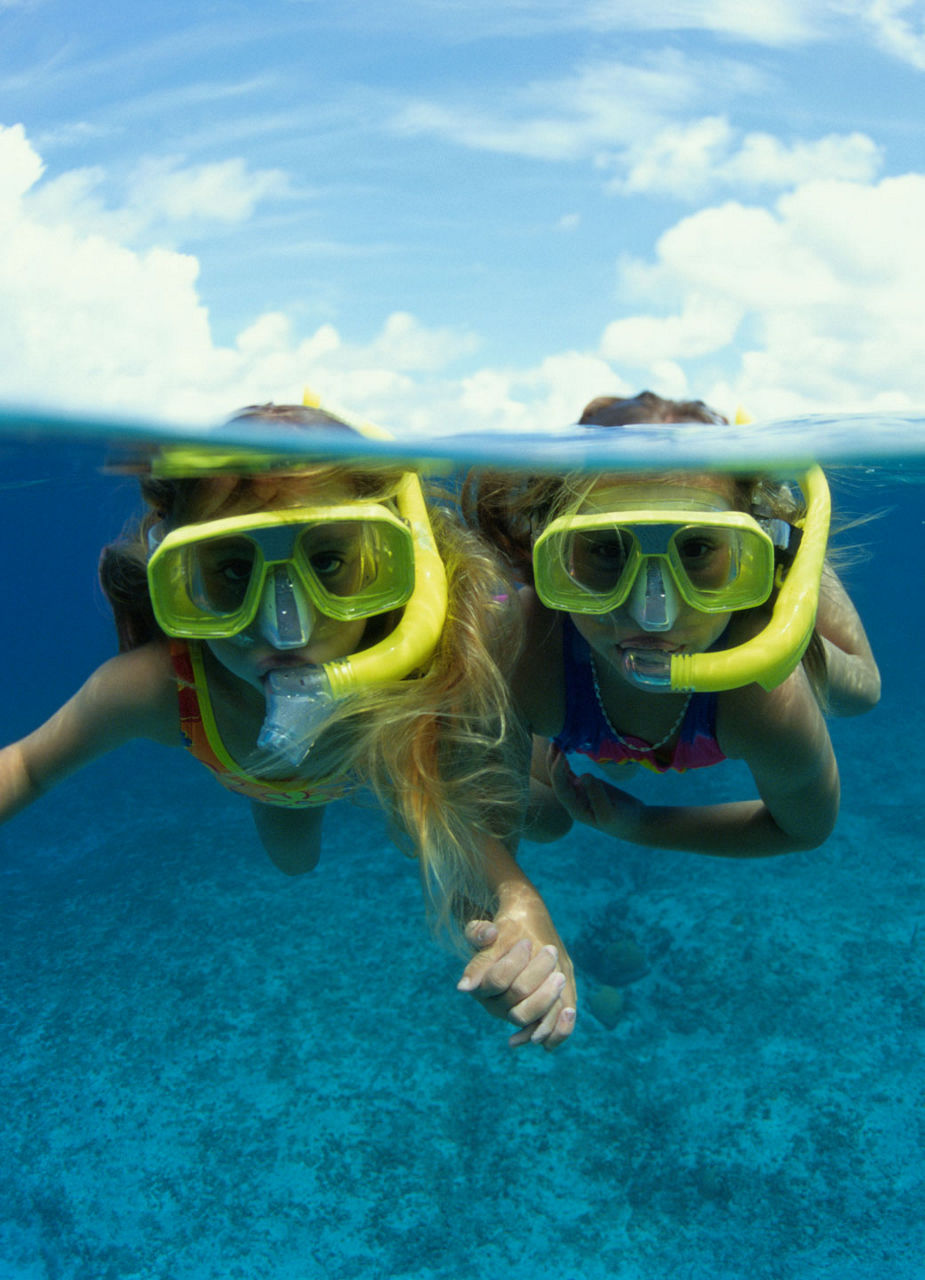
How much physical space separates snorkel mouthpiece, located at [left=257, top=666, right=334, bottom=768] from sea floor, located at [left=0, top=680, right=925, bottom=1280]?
485 cm

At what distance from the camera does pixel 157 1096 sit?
7777 mm

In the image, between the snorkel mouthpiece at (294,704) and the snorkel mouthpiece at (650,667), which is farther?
the snorkel mouthpiece at (650,667)

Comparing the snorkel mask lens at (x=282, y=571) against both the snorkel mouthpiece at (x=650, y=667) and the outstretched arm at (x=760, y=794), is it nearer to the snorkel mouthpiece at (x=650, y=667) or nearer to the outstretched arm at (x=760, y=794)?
the snorkel mouthpiece at (x=650, y=667)

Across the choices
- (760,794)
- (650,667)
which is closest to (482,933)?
(650,667)

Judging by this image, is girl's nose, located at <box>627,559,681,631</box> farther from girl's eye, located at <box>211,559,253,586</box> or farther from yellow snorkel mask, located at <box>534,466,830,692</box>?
girl's eye, located at <box>211,559,253,586</box>

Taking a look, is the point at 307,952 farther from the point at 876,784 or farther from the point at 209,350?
the point at 876,784

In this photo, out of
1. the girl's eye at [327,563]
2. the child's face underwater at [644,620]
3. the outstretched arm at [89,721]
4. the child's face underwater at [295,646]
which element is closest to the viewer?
the child's face underwater at [295,646]

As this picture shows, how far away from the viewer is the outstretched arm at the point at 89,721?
4.18m

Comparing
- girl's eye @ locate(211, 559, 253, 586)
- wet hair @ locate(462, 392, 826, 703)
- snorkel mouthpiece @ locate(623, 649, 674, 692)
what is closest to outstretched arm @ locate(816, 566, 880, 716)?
wet hair @ locate(462, 392, 826, 703)

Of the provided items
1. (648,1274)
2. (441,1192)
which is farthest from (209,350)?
(648,1274)

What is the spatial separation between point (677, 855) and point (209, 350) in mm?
8475

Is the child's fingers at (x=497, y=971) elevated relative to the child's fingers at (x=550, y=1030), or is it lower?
elevated

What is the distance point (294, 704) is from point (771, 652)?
1.77m

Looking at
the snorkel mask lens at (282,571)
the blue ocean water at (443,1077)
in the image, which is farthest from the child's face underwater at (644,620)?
the blue ocean water at (443,1077)
